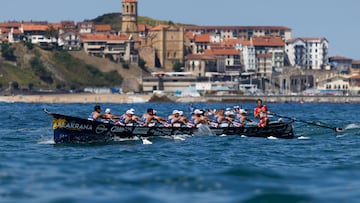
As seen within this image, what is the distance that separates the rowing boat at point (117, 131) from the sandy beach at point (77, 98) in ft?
419

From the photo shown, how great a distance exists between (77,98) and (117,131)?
5415 inches

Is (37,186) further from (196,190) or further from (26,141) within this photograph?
(26,141)

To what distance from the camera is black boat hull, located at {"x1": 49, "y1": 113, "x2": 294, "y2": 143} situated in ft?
149

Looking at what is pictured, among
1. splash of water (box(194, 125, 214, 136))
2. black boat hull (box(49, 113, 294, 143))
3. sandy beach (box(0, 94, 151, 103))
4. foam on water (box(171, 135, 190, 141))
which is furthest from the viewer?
sandy beach (box(0, 94, 151, 103))

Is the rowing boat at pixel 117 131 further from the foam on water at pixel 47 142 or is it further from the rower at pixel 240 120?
the foam on water at pixel 47 142

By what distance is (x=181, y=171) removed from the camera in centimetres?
3322

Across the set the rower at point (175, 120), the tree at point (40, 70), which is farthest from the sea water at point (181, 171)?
the tree at point (40, 70)

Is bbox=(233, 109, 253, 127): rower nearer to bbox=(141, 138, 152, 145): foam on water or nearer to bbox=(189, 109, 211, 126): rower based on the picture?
bbox=(189, 109, 211, 126): rower

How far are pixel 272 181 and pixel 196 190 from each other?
9.33 feet

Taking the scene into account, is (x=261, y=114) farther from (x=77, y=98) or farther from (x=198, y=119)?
(x=77, y=98)

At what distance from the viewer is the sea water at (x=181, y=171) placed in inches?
1084

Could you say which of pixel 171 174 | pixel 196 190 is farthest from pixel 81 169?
pixel 196 190

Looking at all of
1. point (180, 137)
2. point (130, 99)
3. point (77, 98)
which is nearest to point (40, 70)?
point (77, 98)

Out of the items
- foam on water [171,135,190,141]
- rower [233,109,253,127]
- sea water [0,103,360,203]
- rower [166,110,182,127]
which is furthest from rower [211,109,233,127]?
sea water [0,103,360,203]
